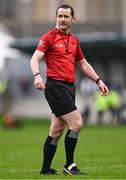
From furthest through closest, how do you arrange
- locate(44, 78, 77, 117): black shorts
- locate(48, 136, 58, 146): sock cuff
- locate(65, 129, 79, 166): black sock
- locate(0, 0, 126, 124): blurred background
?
locate(0, 0, 126, 124): blurred background, locate(48, 136, 58, 146): sock cuff, locate(65, 129, 79, 166): black sock, locate(44, 78, 77, 117): black shorts

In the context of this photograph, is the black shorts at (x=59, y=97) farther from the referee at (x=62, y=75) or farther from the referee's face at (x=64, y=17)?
the referee's face at (x=64, y=17)

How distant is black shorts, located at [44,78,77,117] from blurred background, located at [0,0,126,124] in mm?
26545

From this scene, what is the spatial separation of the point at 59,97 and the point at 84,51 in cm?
3693

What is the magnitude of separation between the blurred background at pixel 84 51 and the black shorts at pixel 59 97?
2655cm

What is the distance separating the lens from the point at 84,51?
49.5 meters

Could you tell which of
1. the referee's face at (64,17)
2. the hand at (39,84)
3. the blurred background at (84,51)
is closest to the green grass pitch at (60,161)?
the hand at (39,84)

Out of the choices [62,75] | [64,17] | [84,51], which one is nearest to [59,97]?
[62,75]

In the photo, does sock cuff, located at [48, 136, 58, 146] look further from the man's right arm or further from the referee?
the man's right arm

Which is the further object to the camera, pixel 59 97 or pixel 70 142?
pixel 70 142

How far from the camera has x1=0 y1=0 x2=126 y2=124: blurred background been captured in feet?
150

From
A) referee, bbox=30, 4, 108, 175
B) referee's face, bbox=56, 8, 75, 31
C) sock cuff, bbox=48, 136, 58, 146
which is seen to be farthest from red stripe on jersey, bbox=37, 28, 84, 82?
sock cuff, bbox=48, 136, 58, 146

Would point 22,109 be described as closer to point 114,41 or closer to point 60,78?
point 114,41

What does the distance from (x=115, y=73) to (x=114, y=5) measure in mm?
15315

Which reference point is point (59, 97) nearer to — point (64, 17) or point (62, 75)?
point (62, 75)
